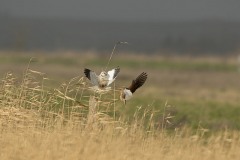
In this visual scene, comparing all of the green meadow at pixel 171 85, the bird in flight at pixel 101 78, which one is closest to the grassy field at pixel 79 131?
the green meadow at pixel 171 85

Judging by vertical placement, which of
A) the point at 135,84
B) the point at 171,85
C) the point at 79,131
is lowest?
the point at 79,131

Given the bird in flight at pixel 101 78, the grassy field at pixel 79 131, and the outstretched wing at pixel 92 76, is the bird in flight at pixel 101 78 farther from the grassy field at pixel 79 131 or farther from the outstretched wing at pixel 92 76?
the grassy field at pixel 79 131

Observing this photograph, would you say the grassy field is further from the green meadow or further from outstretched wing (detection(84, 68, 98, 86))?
outstretched wing (detection(84, 68, 98, 86))

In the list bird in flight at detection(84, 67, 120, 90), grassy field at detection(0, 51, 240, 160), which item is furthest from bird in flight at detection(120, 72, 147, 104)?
grassy field at detection(0, 51, 240, 160)

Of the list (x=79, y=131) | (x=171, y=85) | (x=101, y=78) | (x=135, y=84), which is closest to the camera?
(x=101, y=78)

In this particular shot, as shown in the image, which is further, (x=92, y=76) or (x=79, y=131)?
(x=79, y=131)

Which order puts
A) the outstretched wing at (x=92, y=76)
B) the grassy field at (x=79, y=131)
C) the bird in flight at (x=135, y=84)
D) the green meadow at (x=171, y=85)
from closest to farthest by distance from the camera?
the grassy field at (x=79, y=131)
the outstretched wing at (x=92, y=76)
the bird in flight at (x=135, y=84)
the green meadow at (x=171, y=85)

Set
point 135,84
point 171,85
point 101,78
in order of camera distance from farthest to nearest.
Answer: point 171,85 → point 135,84 → point 101,78

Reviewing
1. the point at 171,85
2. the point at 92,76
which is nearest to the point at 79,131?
the point at 92,76

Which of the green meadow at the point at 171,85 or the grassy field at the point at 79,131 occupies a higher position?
the green meadow at the point at 171,85

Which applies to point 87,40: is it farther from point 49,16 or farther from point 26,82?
point 26,82

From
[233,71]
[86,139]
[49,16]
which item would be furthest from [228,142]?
[49,16]

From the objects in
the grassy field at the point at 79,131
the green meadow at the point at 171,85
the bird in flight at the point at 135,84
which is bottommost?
the grassy field at the point at 79,131

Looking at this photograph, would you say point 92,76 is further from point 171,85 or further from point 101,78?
point 171,85
